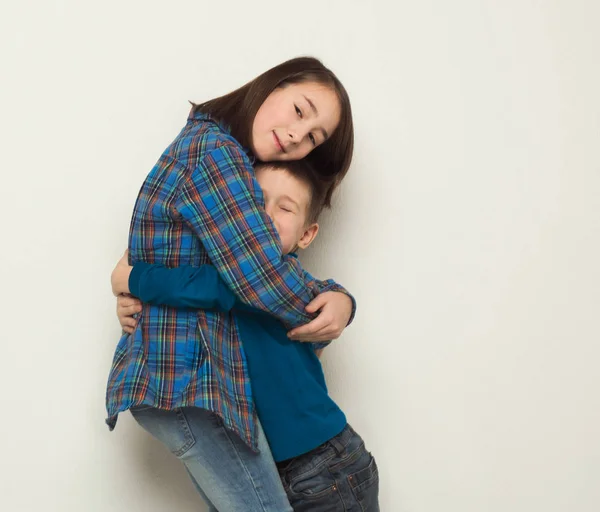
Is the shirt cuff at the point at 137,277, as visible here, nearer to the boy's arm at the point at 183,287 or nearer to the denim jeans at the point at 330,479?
the boy's arm at the point at 183,287

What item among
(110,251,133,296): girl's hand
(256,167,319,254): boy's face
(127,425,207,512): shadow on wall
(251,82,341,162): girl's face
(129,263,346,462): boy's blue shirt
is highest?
(251,82,341,162): girl's face

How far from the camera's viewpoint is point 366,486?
1.42 meters

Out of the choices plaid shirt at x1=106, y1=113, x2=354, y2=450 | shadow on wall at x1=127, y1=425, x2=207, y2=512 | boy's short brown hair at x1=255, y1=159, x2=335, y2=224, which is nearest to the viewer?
plaid shirt at x1=106, y1=113, x2=354, y2=450

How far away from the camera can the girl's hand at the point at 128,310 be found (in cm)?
139

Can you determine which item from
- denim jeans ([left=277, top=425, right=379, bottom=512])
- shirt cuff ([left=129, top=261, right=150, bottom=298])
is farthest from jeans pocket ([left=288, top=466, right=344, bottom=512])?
shirt cuff ([left=129, top=261, right=150, bottom=298])

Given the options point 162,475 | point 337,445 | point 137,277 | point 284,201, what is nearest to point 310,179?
point 284,201

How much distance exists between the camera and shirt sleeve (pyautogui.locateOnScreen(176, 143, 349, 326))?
1.30 m

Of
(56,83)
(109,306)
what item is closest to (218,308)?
(109,306)

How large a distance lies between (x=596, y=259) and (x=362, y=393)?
66cm

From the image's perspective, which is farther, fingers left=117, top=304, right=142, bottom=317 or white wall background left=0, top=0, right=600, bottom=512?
white wall background left=0, top=0, right=600, bottom=512

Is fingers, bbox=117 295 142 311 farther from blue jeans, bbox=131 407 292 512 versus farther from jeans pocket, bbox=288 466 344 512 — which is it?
jeans pocket, bbox=288 466 344 512

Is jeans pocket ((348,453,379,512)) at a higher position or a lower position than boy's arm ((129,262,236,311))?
lower

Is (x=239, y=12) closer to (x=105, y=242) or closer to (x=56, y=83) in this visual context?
(x=56, y=83)

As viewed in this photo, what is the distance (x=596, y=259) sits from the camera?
1.78 metres
